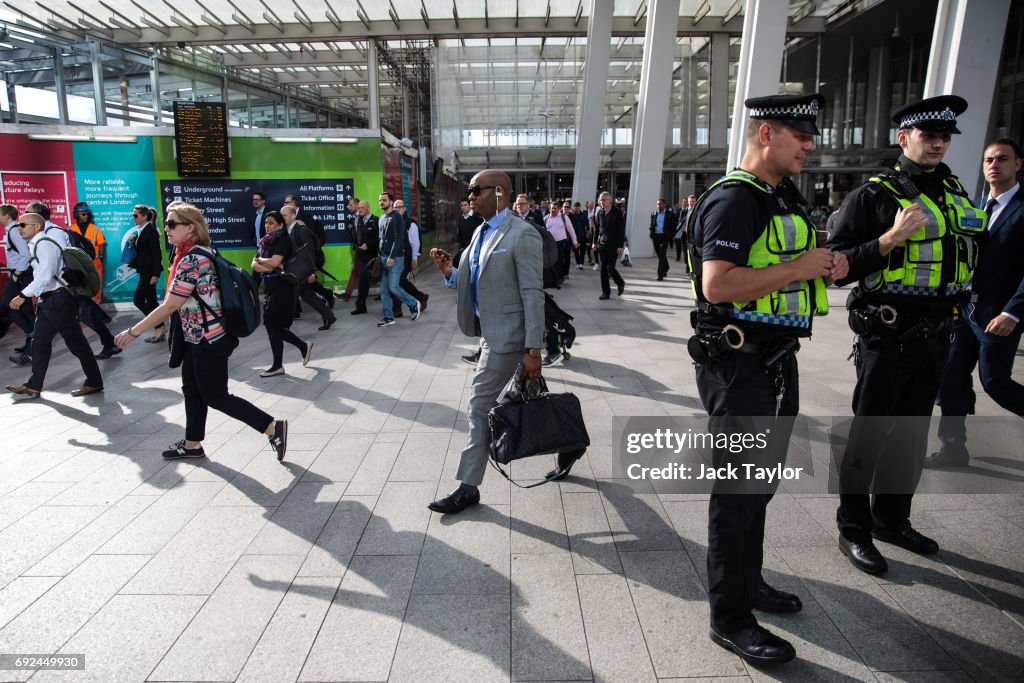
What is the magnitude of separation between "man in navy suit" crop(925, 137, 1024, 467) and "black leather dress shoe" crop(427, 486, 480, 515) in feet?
9.45

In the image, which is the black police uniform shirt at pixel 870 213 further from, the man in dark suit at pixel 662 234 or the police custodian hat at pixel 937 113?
the man in dark suit at pixel 662 234

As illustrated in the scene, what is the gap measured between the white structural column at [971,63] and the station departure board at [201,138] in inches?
443

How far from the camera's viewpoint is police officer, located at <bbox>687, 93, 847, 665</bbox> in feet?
7.68

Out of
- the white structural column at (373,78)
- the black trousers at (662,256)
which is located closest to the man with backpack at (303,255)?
the black trousers at (662,256)

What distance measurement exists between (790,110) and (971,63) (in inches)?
383

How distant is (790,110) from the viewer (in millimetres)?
2387

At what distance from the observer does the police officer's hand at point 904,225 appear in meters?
2.80

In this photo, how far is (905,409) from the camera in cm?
315

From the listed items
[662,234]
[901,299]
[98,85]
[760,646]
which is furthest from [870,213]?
[98,85]

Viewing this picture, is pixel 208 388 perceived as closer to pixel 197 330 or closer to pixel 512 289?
pixel 197 330

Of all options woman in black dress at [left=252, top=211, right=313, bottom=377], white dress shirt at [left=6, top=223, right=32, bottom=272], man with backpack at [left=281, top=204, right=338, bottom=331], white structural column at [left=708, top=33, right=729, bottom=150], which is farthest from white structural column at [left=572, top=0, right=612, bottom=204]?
white dress shirt at [left=6, top=223, right=32, bottom=272]

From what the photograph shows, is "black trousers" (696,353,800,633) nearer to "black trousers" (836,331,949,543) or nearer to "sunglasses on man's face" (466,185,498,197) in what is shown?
"black trousers" (836,331,949,543)

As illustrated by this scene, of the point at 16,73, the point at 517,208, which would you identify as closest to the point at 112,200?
the point at 16,73

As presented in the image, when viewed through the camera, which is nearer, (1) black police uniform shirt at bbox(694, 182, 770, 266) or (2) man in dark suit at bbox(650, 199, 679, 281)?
(1) black police uniform shirt at bbox(694, 182, 770, 266)
